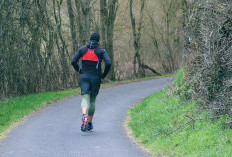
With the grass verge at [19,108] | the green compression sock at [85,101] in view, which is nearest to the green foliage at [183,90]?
the green compression sock at [85,101]

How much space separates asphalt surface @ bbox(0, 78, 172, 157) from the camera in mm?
7637

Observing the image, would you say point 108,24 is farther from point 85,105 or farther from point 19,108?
point 85,105

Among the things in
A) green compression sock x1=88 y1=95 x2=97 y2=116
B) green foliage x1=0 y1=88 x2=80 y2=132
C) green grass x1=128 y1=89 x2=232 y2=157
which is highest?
green compression sock x1=88 y1=95 x2=97 y2=116

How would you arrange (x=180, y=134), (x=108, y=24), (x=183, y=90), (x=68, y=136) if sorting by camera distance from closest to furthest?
(x=180, y=134) < (x=68, y=136) < (x=183, y=90) < (x=108, y=24)

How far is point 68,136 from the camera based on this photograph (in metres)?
9.17

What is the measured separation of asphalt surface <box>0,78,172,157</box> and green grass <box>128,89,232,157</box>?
0.38 m

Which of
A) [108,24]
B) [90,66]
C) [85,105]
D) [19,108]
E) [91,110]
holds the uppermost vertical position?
[108,24]

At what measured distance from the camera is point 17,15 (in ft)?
62.6

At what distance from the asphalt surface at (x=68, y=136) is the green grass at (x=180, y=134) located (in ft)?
1.25

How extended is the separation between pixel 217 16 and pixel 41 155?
4949 mm

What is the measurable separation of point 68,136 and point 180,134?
2466 millimetres

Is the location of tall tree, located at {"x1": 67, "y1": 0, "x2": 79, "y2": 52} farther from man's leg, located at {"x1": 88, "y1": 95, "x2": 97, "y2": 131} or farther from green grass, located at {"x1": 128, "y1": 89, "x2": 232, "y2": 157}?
man's leg, located at {"x1": 88, "y1": 95, "x2": 97, "y2": 131}

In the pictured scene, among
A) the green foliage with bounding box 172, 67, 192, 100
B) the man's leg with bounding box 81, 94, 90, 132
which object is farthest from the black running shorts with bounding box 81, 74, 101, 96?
the green foliage with bounding box 172, 67, 192, 100

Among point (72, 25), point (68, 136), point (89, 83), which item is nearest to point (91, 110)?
point (89, 83)
